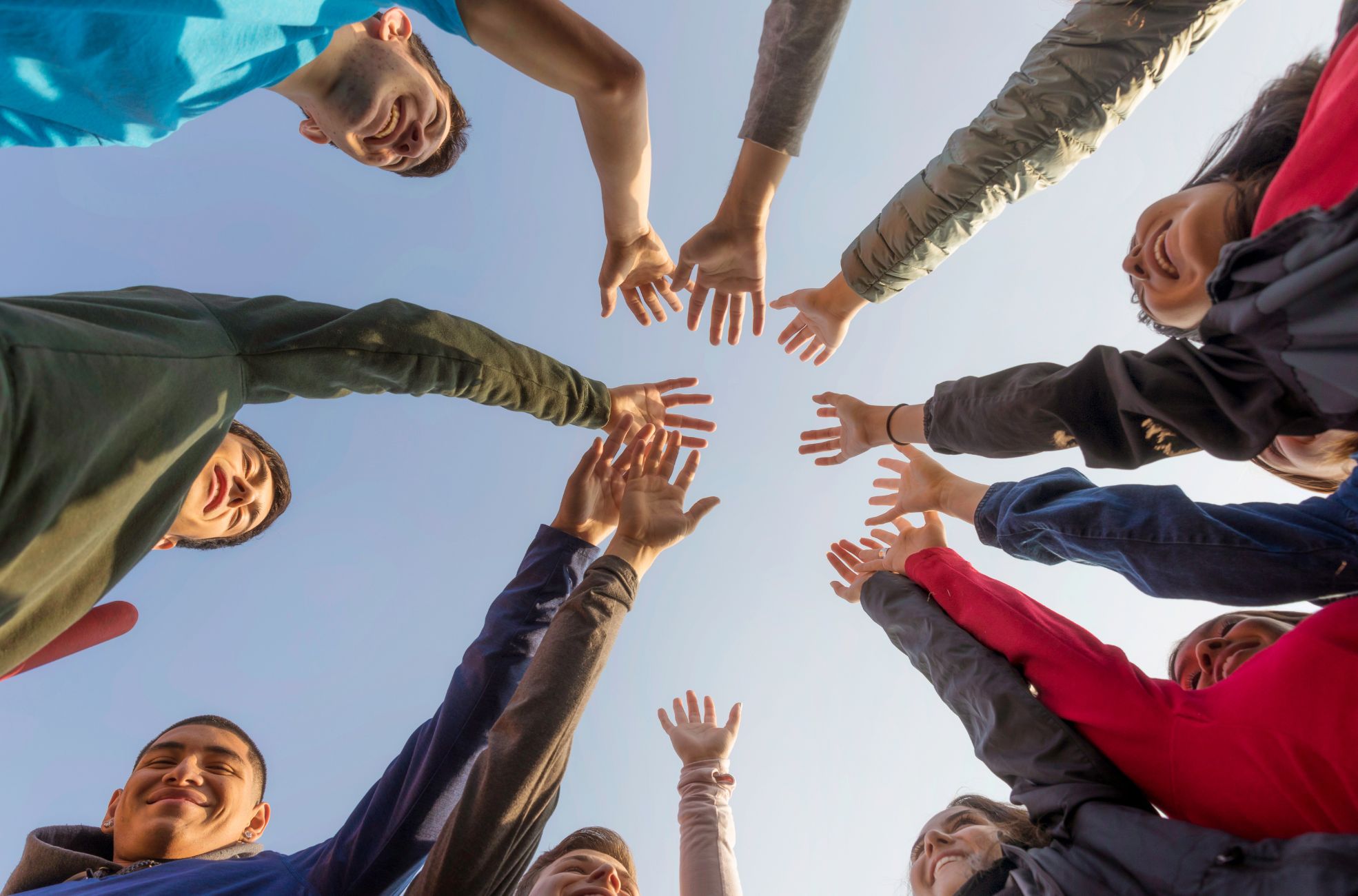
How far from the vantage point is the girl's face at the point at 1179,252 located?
5.07 feet

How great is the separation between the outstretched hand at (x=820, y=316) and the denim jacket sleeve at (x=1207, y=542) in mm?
1300

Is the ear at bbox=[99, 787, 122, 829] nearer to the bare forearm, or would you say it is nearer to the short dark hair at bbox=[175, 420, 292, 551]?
the short dark hair at bbox=[175, 420, 292, 551]

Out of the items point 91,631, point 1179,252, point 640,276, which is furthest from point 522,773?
point 1179,252

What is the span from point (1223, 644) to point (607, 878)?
233cm

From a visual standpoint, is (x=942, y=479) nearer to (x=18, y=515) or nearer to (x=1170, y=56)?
(x=1170, y=56)

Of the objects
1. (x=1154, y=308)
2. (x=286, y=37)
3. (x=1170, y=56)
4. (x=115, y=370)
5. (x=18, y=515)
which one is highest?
(x=1170, y=56)

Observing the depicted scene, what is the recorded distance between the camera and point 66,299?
1.22 metres

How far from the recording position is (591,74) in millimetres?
1599

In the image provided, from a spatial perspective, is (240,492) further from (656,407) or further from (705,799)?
(705,799)

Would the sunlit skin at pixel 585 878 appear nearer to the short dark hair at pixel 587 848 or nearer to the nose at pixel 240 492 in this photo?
the short dark hair at pixel 587 848

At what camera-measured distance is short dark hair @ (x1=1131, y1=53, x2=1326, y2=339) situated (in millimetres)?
1456

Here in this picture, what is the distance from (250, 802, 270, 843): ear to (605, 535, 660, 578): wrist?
1.94 metres

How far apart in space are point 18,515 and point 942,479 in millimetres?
2733

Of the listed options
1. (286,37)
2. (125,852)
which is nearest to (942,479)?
(286,37)
